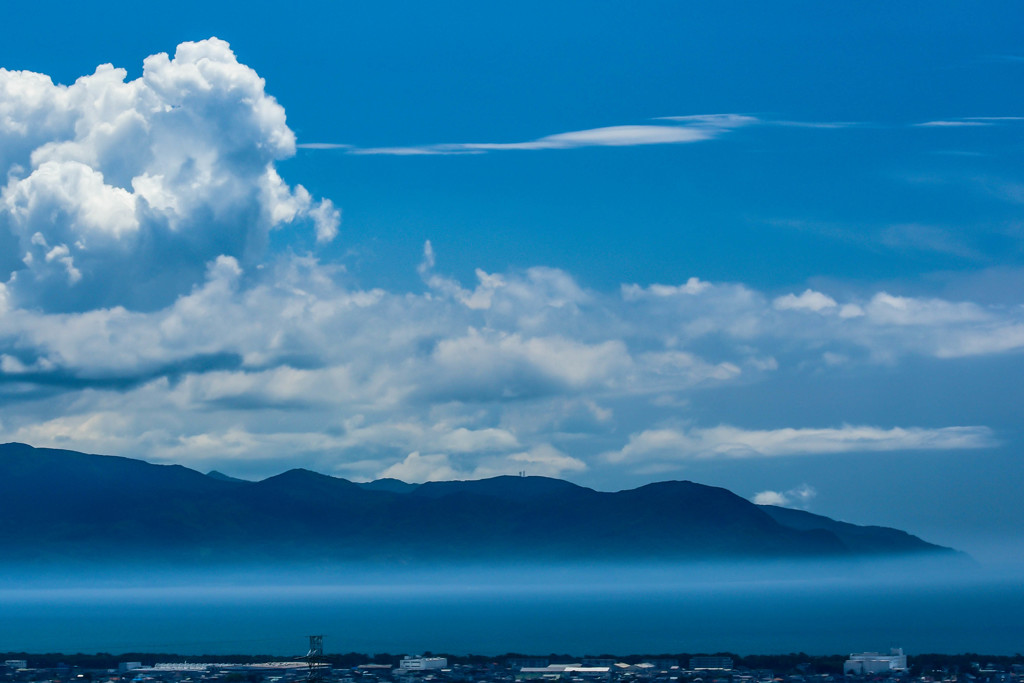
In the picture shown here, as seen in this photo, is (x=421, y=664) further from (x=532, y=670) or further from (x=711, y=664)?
(x=711, y=664)

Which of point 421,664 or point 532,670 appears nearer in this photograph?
point 532,670

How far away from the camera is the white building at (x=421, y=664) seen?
95500 mm

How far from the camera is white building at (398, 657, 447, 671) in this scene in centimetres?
9550

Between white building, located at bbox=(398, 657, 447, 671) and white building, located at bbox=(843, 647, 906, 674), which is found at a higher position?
white building, located at bbox=(398, 657, 447, 671)

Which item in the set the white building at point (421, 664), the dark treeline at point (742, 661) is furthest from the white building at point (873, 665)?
the white building at point (421, 664)

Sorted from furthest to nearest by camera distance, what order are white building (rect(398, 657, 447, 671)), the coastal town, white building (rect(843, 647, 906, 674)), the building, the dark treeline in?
white building (rect(398, 657, 447, 671))
the building
the dark treeline
white building (rect(843, 647, 906, 674))
the coastal town

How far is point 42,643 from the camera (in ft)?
501

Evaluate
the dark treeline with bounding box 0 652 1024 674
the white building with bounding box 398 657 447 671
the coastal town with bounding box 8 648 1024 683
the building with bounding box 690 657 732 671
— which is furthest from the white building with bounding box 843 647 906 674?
the white building with bounding box 398 657 447 671

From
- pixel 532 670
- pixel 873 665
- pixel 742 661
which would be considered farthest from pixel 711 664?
pixel 532 670

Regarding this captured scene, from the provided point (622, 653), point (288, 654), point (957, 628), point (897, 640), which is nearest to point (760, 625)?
point (957, 628)

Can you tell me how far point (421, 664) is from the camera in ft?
317

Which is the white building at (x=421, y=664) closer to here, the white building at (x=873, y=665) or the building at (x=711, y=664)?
the building at (x=711, y=664)

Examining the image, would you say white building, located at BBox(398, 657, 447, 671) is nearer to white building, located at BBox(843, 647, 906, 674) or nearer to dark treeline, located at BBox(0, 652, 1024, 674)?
dark treeline, located at BBox(0, 652, 1024, 674)

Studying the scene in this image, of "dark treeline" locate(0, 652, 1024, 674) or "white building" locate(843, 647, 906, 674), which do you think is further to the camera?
"dark treeline" locate(0, 652, 1024, 674)
